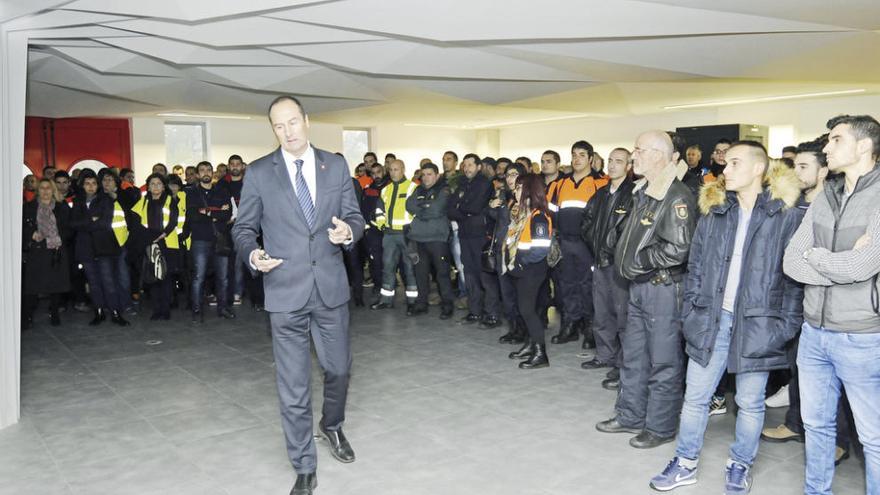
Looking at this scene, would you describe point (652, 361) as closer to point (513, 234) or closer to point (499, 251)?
point (513, 234)

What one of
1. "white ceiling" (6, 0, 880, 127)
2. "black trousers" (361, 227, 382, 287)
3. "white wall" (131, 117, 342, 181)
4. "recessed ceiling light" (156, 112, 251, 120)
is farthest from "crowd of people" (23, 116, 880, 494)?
"white wall" (131, 117, 342, 181)

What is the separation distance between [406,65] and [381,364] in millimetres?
4072

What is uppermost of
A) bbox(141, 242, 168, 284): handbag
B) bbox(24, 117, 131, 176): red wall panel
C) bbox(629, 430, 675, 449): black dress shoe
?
bbox(24, 117, 131, 176): red wall panel

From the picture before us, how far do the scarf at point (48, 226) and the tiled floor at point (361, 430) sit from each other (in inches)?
52.7

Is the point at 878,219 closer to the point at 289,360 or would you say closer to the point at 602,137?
the point at 289,360

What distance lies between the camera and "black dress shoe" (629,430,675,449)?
12.9ft

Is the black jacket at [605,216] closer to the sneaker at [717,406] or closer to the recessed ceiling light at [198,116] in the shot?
the sneaker at [717,406]

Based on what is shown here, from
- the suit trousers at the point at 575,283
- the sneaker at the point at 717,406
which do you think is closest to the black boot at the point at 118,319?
the suit trousers at the point at 575,283

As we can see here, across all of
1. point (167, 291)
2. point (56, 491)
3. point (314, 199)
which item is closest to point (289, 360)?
point (314, 199)

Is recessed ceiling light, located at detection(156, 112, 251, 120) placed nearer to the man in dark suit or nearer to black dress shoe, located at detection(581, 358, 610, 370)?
black dress shoe, located at detection(581, 358, 610, 370)

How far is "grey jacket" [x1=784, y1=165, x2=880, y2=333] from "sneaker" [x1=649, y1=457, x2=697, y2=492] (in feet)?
3.33

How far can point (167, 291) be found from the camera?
7.81 meters

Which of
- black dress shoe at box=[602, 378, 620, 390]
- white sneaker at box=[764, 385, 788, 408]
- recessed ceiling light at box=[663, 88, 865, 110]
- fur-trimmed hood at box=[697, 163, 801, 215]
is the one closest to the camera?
fur-trimmed hood at box=[697, 163, 801, 215]

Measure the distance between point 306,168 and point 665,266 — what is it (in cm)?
203
